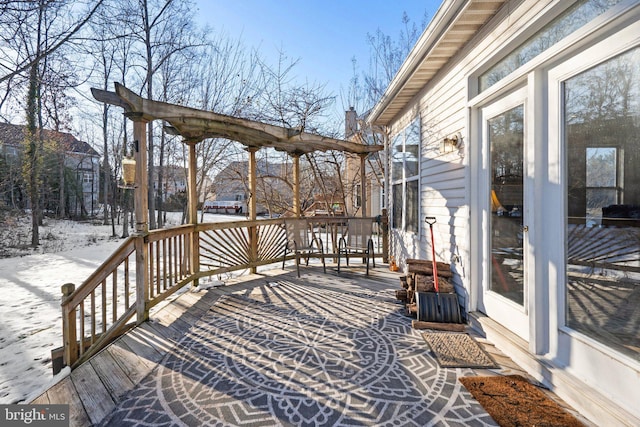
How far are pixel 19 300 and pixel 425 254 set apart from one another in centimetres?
601

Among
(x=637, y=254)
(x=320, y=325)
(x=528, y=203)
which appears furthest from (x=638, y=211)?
(x=320, y=325)

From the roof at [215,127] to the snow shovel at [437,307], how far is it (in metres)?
2.90

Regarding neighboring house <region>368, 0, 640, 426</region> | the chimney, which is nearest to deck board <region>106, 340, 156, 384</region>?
neighboring house <region>368, 0, 640, 426</region>

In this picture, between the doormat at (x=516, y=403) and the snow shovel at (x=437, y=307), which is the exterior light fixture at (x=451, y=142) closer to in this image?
the snow shovel at (x=437, y=307)

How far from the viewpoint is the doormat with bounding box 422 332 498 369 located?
2299 millimetres

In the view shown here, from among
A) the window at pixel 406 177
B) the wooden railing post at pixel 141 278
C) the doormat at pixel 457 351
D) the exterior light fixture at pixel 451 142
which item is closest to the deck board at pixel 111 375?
the wooden railing post at pixel 141 278

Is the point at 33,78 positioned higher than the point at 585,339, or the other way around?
the point at 33,78

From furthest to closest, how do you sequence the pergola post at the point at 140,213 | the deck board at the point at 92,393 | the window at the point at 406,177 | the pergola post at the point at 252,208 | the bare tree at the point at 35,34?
the pergola post at the point at 252,208 < the window at the point at 406,177 < the bare tree at the point at 35,34 < the pergola post at the point at 140,213 < the deck board at the point at 92,393

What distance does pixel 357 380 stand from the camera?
212 cm

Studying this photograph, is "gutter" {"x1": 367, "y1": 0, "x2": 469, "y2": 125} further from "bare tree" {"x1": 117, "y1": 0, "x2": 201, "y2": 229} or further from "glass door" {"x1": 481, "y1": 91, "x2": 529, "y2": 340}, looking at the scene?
"bare tree" {"x1": 117, "y1": 0, "x2": 201, "y2": 229}

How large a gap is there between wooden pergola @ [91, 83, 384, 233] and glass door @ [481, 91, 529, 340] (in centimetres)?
281

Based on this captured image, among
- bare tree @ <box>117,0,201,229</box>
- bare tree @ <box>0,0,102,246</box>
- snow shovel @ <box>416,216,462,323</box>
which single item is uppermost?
bare tree @ <box>117,0,201,229</box>

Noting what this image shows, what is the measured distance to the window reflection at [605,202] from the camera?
1.59 m

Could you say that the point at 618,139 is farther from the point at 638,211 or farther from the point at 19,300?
the point at 19,300
